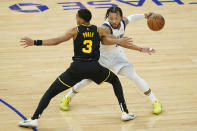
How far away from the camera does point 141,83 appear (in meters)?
6.36

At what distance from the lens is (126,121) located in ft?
20.5

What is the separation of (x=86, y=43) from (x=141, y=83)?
3.94ft

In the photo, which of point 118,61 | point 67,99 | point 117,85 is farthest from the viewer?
point 67,99

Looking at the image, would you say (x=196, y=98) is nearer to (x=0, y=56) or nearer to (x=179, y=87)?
(x=179, y=87)

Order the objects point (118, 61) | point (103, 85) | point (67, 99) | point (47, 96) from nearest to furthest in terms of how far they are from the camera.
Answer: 1. point (47, 96)
2. point (118, 61)
3. point (67, 99)
4. point (103, 85)

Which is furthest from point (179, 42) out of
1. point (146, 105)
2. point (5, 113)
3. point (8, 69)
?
point (5, 113)

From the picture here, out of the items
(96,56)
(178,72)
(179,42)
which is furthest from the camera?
(179,42)

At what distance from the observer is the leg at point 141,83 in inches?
247

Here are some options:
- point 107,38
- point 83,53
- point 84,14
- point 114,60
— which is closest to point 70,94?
point 114,60

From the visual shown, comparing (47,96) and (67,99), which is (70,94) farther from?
(47,96)

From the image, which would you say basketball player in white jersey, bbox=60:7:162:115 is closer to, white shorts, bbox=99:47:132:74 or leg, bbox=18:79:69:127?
white shorts, bbox=99:47:132:74

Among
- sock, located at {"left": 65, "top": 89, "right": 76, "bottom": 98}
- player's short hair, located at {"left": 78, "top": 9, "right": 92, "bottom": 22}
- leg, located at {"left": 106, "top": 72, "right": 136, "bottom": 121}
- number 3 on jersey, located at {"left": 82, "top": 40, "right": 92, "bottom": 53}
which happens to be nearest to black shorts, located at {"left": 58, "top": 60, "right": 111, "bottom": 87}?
number 3 on jersey, located at {"left": 82, "top": 40, "right": 92, "bottom": 53}

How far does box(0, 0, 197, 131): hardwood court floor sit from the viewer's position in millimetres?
6246

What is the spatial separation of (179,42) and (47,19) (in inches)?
138
